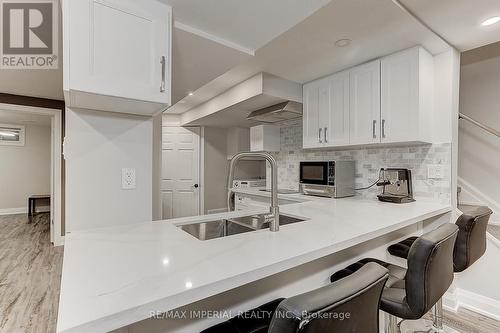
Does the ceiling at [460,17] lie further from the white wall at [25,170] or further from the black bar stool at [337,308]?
the white wall at [25,170]

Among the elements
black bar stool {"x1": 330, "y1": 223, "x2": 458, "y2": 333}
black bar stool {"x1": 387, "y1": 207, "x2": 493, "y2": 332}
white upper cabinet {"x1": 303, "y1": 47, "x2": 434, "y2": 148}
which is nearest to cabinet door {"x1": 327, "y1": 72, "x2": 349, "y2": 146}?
white upper cabinet {"x1": 303, "y1": 47, "x2": 434, "y2": 148}

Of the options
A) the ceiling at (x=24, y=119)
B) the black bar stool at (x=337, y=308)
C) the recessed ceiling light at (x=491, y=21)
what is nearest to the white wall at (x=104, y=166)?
the black bar stool at (x=337, y=308)

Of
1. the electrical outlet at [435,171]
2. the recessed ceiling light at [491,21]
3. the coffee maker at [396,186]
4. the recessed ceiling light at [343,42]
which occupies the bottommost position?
the coffee maker at [396,186]

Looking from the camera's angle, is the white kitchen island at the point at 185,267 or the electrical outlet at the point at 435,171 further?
the electrical outlet at the point at 435,171

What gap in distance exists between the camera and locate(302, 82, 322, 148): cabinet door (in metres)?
2.93

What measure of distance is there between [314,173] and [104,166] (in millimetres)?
2138

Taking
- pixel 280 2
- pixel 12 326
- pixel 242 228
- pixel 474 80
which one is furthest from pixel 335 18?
pixel 12 326

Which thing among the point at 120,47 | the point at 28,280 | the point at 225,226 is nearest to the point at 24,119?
the point at 28,280

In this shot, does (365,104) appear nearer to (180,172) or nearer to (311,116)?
(311,116)

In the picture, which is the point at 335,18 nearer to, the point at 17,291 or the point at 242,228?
the point at 242,228

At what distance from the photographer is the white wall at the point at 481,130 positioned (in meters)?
2.96

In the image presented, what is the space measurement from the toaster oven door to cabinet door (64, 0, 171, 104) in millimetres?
1932

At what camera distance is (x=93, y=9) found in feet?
3.78

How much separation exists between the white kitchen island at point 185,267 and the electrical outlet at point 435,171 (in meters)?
0.92
